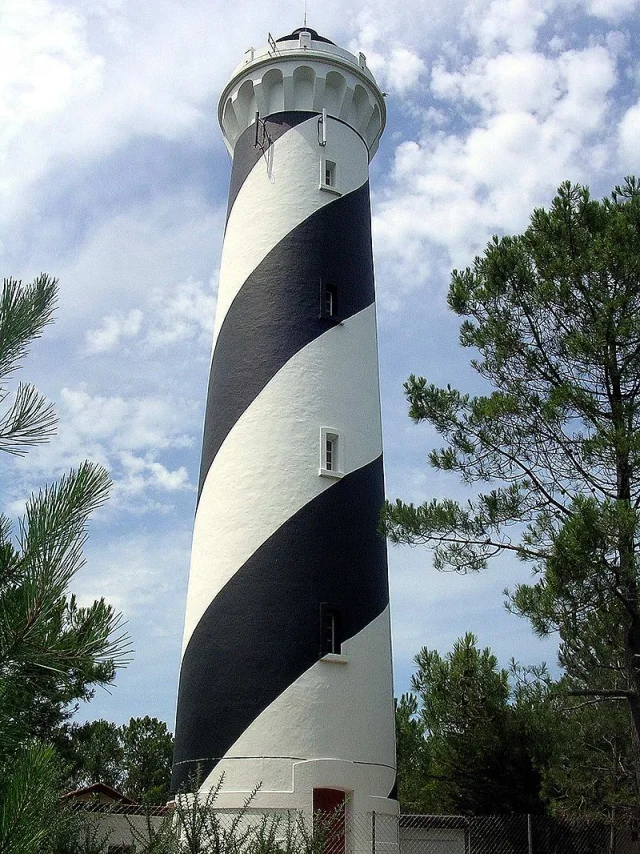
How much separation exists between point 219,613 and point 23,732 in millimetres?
7973

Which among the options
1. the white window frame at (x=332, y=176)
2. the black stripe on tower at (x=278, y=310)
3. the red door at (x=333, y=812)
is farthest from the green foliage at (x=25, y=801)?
the white window frame at (x=332, y=176)

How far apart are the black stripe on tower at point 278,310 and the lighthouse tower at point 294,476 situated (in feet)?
0.09

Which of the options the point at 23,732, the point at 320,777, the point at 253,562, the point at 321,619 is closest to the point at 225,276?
the point at 253,562

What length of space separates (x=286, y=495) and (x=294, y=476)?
0.95 ft

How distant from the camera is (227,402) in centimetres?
1293

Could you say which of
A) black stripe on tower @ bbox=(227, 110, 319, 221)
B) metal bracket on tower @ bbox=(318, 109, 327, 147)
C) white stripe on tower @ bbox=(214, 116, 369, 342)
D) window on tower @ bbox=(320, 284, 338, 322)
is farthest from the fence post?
metal bracket on tower @ bbox=(318, 109, 327, 147)

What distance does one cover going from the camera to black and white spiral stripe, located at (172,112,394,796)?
1114cm

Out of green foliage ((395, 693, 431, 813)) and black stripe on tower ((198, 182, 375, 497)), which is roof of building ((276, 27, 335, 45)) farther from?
green foliage ((395, 693, 431, 813))

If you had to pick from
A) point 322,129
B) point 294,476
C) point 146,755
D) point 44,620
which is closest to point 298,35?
point 322,129

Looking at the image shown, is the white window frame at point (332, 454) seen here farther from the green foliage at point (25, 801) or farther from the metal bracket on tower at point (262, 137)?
the green foliage at point (25, 801)

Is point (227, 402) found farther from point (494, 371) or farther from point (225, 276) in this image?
point (494, 371)

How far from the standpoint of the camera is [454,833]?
472 inches

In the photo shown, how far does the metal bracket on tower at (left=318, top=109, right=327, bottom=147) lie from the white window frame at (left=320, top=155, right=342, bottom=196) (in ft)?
0.81

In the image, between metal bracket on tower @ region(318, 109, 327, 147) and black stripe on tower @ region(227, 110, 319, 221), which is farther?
black stripe on tower @ region(227, 110, 319, 221)
